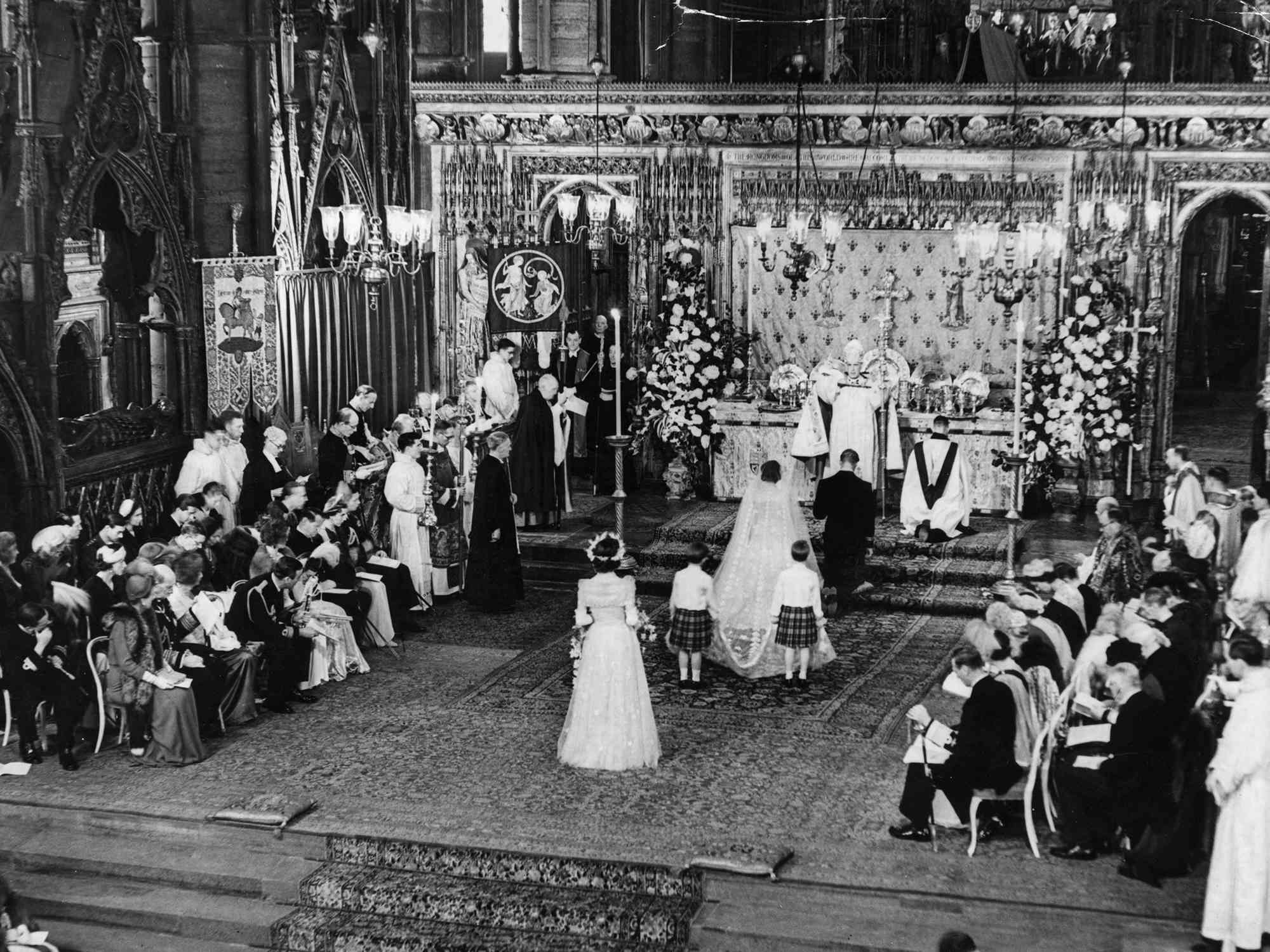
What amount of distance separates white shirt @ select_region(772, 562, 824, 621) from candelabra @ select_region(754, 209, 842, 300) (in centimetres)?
513

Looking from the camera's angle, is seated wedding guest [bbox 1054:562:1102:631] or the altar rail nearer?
seated wedding guest [bbox 1054:562:1102:631]

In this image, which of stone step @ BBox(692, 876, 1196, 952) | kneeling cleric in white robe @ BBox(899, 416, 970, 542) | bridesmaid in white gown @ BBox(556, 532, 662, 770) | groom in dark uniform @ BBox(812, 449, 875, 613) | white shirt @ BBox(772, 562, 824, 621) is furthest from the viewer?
kneeling cleric in white robe @ BBox(899, 416, 970, 542)

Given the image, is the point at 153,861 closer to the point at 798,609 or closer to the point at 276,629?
the point at 276,629

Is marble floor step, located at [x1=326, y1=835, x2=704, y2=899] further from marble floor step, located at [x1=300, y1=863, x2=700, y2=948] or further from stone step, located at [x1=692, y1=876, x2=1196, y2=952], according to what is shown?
stone step, located at [x1=692, y1=876, x2=1196, y2=952]

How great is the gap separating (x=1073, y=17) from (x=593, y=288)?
249 inches

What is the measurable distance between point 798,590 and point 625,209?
7.50 m

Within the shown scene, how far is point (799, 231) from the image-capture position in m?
16.9

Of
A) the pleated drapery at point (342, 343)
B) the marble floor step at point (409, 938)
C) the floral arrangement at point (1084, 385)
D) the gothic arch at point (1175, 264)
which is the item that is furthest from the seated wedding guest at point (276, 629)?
the gothic arch at point (1175, 264)

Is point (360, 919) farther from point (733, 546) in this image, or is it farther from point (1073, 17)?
point (1073, 17)

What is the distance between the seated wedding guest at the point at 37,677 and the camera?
36.9 ft

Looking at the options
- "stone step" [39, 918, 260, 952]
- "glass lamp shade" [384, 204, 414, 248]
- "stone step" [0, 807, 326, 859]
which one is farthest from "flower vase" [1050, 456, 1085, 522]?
"stone step" [39, 918, 260, 952]

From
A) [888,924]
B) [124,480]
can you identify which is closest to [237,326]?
[124,480]

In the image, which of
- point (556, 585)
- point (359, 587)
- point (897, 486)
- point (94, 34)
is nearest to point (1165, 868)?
point (359, 587)

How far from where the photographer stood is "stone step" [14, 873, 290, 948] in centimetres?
968
